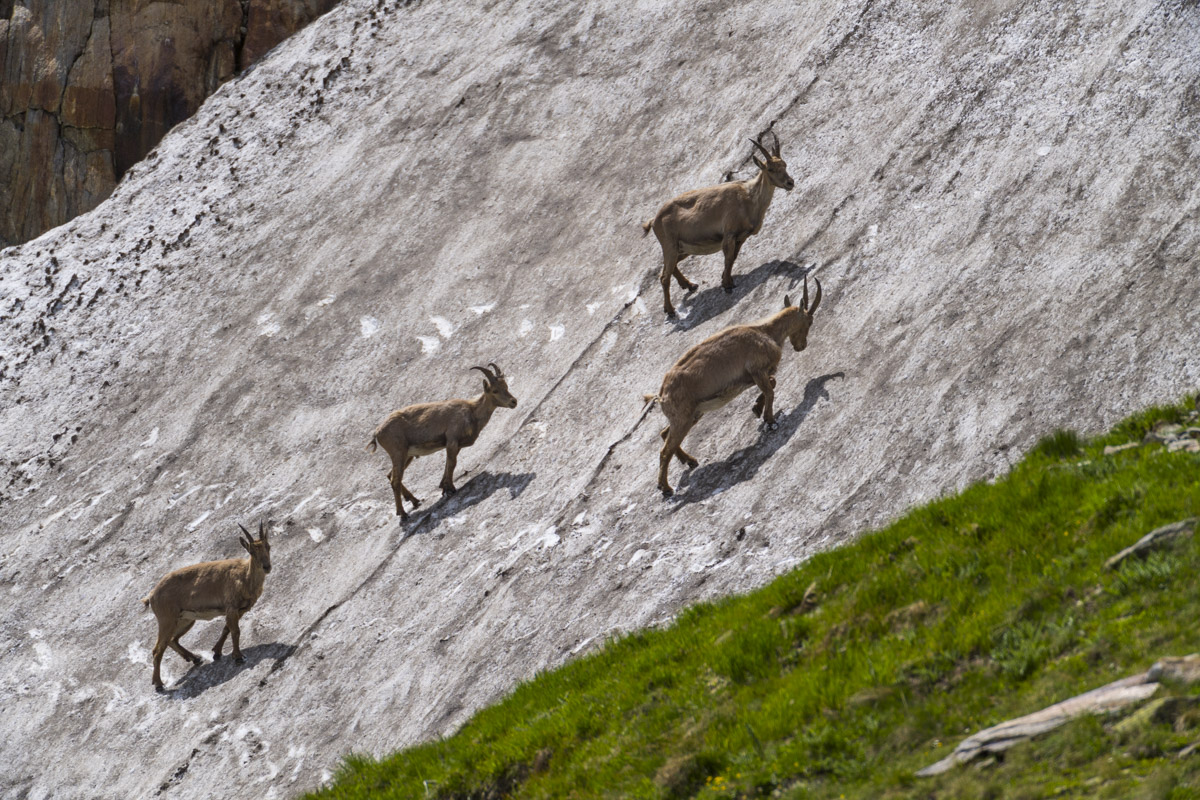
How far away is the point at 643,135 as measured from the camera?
25422 millimetres

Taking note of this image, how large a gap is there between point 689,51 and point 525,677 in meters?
17.7

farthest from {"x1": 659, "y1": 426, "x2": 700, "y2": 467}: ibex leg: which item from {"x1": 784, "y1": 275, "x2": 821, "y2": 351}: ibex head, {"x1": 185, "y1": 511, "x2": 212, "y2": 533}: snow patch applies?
{"x1": 185, "y1": 511, "x2": 212, "y2": 533}: snow patch

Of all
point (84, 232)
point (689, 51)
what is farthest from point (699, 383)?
point (84, 232)

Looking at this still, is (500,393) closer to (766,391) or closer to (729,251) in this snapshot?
(729,251)

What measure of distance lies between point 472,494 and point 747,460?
16.0 ft

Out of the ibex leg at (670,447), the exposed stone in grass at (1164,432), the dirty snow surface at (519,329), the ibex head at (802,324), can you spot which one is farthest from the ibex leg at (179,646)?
the exposed stone in grass at (1164,432)

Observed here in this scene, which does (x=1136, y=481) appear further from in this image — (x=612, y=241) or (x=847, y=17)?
(x=847, y=17)

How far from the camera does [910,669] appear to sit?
820cm

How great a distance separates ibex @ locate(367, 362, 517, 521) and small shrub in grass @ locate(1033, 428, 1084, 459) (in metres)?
9.88

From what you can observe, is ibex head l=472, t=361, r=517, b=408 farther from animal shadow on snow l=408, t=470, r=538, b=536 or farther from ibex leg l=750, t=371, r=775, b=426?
ibex leg l=750, t=371, r=775, b=426

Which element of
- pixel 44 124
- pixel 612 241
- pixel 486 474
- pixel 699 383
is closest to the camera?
pixel 699 383

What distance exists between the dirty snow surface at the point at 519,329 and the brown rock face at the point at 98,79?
8.33 ft

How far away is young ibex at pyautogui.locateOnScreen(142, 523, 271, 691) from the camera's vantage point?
56.7 ft

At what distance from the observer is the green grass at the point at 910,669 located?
7293 mm
